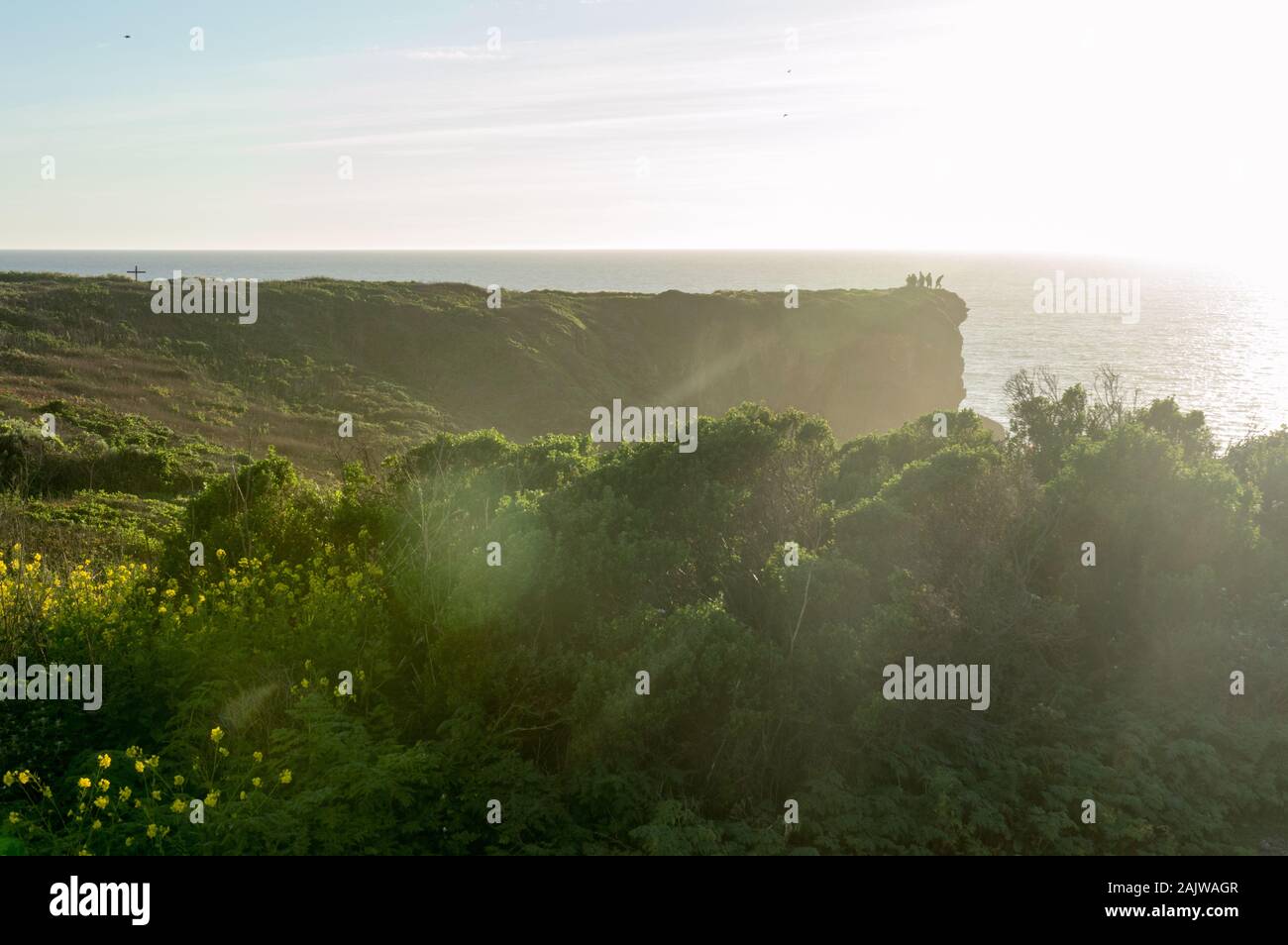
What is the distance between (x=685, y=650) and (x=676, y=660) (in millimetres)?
119

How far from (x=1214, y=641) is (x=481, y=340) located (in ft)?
156

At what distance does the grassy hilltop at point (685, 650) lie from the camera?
7152mm

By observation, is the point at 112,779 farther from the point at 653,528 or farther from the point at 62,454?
the point at 62,454

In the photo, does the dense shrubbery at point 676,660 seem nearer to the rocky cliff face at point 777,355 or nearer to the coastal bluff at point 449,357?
the coastal bluff at point 449,357

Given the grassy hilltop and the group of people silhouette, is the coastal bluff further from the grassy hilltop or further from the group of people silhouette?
the grassy hilltop

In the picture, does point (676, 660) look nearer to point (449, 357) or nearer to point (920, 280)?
point (449, 357)

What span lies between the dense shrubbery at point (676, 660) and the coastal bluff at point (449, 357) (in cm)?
2199

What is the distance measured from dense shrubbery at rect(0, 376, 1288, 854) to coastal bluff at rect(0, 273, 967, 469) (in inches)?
866

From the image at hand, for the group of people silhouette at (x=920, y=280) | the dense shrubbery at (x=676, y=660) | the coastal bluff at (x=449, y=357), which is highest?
the group of people silhouette at (x=920, y=280)

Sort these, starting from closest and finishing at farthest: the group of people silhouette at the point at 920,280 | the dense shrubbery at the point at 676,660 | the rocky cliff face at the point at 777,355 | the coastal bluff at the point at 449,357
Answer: the dense shrubbery at the point at 676,660 → the coastal bluff at the point at 449,357 → the rocky cliff face at the point at 777,355 → the group of people silhouette at the point at 920,280

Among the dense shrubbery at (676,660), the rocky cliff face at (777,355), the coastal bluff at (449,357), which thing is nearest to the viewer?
the dense shrubbery at (676,660)

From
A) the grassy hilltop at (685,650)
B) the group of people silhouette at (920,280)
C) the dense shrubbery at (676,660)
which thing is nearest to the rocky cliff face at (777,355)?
the group of people silhouette at (920,280)

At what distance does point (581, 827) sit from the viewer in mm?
7262
